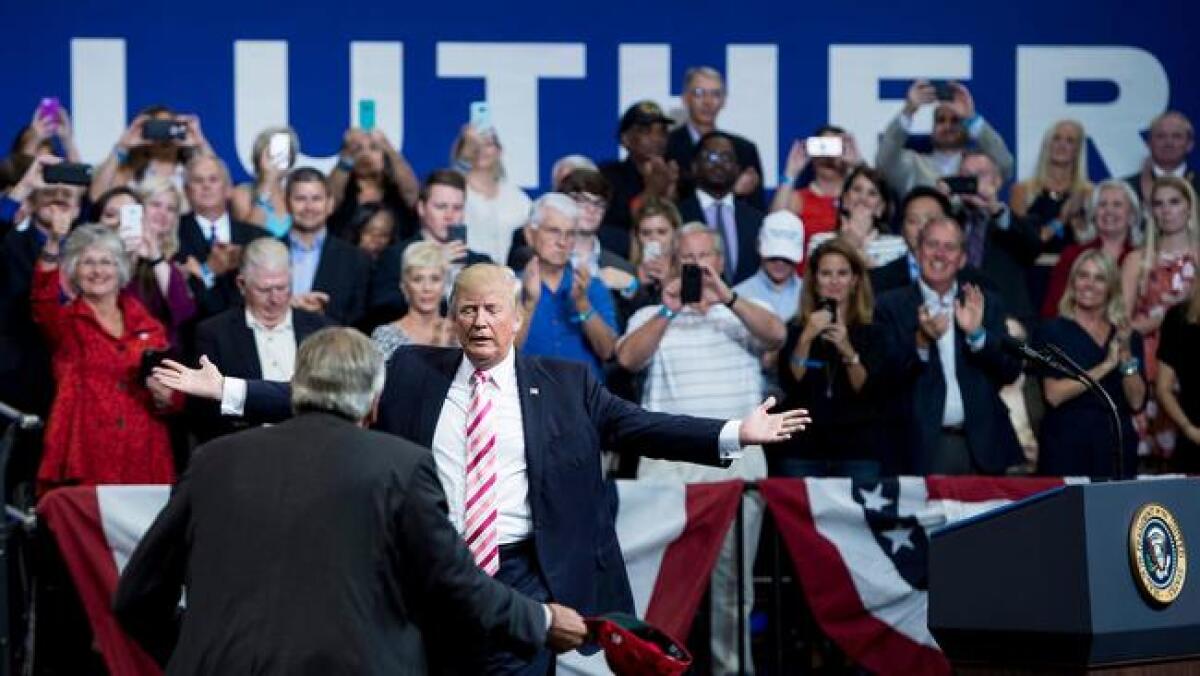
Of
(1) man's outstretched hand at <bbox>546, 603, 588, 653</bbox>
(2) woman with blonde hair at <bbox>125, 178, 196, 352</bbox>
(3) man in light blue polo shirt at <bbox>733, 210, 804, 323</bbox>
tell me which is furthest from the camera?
(3) man in light blue polo shirt at <bbox>733, 210, 804, 323</bbox>

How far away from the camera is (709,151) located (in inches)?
436

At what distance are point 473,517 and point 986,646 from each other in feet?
5.10

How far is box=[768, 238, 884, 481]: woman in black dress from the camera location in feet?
31.5

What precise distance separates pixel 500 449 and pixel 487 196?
447 cm

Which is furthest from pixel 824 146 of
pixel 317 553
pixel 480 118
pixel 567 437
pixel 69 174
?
pixel 317 553

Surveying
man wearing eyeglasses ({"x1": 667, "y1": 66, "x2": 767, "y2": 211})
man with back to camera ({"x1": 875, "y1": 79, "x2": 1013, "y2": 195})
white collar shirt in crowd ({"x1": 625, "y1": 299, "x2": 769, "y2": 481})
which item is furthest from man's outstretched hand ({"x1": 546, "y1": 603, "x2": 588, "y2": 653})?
man with back to camera ({"x1": 875, "y1": 79, "x2": 1013, "y2": 195})

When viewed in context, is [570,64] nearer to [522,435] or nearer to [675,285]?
[675,285]

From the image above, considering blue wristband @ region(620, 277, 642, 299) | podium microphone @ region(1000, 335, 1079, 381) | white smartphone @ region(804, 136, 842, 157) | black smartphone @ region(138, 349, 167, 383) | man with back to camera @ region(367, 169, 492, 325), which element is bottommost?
black smartphone @ region(138, 349, 167, 383)

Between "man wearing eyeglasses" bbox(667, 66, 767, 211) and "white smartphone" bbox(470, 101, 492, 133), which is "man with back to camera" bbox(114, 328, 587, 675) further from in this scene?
"man wearing eyeglasses" bbox(667, 66, 767, 211)

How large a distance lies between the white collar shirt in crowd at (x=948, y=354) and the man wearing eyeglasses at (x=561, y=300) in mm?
1490

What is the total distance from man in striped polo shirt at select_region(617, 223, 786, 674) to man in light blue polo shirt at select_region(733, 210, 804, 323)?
67cm

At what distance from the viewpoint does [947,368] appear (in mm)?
10070

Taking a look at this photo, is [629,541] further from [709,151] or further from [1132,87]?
[1132,87]

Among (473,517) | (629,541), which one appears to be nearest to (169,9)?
(629,541)
